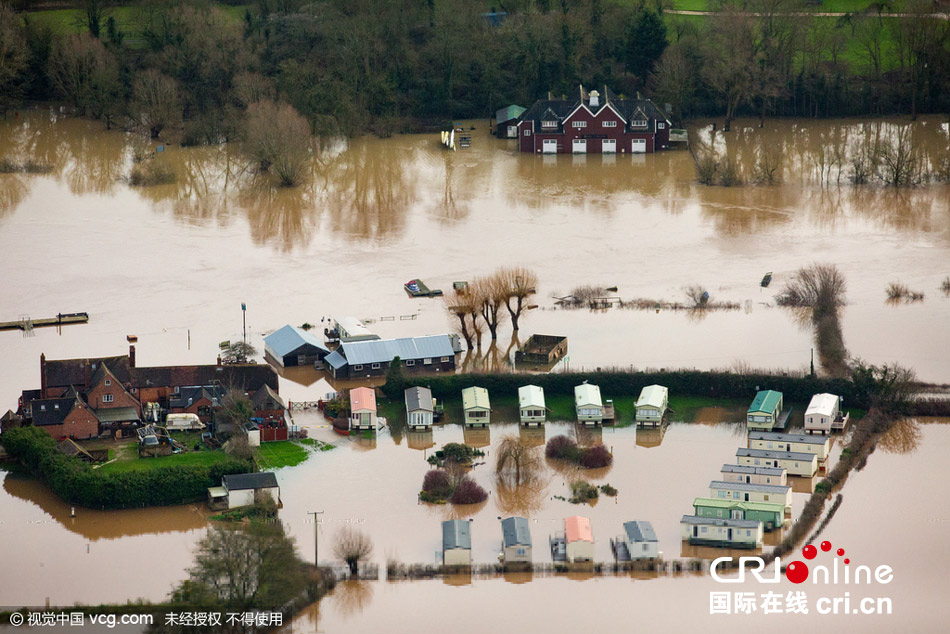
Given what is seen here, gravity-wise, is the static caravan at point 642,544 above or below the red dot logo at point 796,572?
above

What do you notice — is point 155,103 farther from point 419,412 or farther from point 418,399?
point 419,412

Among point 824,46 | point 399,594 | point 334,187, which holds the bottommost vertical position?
point 399,594

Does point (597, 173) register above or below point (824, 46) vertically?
below

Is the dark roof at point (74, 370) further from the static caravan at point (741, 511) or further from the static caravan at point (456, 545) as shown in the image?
the static caravan at point (741, 511)

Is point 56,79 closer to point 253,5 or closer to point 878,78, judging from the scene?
point 253,5

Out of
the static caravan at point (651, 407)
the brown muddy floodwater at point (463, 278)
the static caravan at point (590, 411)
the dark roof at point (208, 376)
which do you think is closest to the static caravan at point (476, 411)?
the brown muddy floodwater at point (463, 278)

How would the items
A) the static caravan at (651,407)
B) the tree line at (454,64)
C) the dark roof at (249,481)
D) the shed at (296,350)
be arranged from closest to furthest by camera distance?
the dark roof at (249,481)
the static caravan at (651,407)
the shed at (296,350)
the tree line at (454,64)

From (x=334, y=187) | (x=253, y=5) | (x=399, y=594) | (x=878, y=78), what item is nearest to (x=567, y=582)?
(x=399, y=594)

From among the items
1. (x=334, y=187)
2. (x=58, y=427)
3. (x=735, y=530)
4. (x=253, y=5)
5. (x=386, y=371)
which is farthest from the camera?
(x=253, y=5)

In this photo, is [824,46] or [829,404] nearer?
[829,404]
